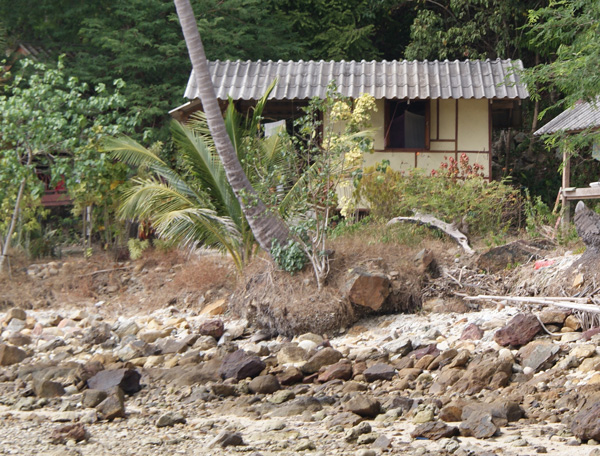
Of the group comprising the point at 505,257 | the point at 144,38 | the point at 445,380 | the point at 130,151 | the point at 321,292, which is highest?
the point at 144,38

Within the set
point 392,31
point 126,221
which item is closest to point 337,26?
point 392,31

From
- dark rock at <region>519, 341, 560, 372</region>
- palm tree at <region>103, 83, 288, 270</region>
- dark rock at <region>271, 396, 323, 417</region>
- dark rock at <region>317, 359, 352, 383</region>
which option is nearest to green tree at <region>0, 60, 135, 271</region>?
palm tree at <region>103, 83, 288, 270</region>

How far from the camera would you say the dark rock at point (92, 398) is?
24.9ft

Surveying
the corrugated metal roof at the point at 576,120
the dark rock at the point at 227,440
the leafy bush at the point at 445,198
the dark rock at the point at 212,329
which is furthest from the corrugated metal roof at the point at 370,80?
the dark rock at the point at 227,440

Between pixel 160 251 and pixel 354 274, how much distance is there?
16.0ft

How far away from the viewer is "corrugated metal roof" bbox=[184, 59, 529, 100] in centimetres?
1490

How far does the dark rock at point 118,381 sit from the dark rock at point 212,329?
200 cm

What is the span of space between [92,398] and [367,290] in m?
3.84

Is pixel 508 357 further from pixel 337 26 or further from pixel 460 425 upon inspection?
pixel 337 26

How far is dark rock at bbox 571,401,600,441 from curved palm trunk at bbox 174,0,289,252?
18.1 feet

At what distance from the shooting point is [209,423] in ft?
22.1

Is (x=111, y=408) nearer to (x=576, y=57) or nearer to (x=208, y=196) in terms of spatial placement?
(x=208, y=196)

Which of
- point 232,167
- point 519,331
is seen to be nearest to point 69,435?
point 519,331

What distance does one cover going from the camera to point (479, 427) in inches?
230
